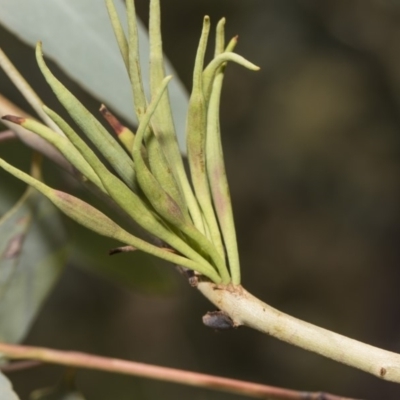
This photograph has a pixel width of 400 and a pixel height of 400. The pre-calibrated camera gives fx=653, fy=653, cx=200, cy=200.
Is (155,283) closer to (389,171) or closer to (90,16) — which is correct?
(90,16)

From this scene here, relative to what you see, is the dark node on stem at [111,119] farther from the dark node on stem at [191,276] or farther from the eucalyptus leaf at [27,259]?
the eucalyptus leaf at [27,259]

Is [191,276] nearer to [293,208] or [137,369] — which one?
[137,369]

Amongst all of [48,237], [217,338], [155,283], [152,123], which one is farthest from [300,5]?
[152,123]

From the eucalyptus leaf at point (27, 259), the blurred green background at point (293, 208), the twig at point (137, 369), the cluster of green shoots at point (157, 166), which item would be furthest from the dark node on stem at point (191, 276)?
the blurred green background at point (293, 208)

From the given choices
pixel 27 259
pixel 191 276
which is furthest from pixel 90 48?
pixel 191 276

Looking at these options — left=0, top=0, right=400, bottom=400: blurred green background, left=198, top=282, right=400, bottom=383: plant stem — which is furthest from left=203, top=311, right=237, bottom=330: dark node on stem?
left=0, top=0, right=400, bottom=400: blurred green background
